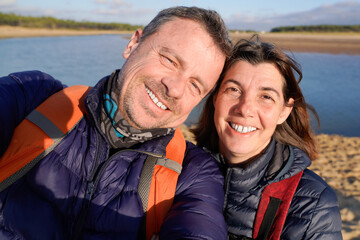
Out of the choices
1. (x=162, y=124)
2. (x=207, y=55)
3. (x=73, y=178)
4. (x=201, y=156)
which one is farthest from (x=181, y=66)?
(x=73, y=178)

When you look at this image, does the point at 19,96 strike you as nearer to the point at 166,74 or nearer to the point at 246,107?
the point at 166,74

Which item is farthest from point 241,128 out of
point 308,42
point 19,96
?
point 308,42

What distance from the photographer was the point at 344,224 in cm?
392

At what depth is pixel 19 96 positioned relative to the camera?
185 centimetres

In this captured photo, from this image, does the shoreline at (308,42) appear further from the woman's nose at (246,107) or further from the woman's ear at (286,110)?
the woman's nose at (246,107)

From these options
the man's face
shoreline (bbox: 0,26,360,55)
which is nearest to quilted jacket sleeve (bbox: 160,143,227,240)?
the man's face

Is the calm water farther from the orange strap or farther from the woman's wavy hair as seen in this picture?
the orange strap

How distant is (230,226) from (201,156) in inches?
23.7

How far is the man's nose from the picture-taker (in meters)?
1.99

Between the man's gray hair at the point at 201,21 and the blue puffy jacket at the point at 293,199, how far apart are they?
1.00 m

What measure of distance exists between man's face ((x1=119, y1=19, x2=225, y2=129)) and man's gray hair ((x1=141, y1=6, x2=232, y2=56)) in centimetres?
5

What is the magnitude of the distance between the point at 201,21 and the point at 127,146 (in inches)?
43.4

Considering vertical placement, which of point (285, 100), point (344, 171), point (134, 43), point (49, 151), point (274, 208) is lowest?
point (344, 171)

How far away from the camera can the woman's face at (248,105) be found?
2.19 meters
